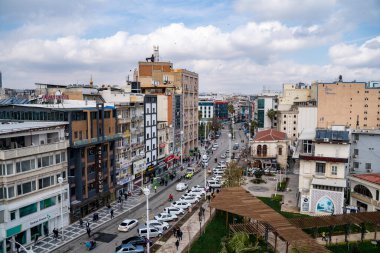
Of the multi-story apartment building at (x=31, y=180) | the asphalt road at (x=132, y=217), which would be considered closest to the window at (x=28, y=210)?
the multi-story apartment building at (x=31, y=180)

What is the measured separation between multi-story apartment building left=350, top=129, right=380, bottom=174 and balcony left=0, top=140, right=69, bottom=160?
145 ft

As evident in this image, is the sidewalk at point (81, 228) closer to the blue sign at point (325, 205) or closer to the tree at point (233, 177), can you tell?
the tree at point (233, 177)

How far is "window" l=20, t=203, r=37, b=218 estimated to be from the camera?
117 ft

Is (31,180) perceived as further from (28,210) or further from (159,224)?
(159,224)

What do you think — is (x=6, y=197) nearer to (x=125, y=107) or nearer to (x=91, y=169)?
(x=91, y=169)

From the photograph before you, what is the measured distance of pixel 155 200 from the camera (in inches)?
2108

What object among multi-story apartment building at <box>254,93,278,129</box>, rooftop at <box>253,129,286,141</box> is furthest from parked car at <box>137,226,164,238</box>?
multi-story apartment building at <box>254,93,278,129</box>

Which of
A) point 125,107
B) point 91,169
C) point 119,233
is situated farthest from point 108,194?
point 125,107

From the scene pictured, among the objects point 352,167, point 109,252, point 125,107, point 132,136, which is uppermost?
point 125,107

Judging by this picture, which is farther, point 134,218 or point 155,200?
point 155,200

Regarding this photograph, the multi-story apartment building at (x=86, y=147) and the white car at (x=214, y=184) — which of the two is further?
the white car at (x=214, y=184)

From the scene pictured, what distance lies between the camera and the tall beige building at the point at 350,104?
86.4 metres

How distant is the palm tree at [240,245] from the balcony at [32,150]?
21.7 m

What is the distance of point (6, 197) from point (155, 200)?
2380 cm
